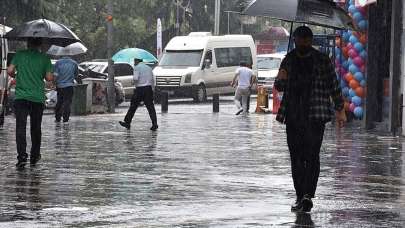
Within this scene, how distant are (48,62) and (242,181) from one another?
10.2ft

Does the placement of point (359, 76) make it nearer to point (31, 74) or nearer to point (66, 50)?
point (66, 50)

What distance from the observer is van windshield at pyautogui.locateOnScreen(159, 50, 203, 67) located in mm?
42844

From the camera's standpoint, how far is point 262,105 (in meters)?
34.2

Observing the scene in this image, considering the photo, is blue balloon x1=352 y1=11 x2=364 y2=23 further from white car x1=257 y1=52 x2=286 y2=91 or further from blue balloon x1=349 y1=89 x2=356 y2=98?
white car x1=257 y1=52 x2=286 y2=91

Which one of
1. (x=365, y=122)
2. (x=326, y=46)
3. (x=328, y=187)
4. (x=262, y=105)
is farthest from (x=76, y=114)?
(x=328, y=187)

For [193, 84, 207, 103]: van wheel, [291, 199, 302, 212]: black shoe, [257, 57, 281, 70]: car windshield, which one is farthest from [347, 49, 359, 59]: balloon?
[257, 57, 281, 70]: car windshield

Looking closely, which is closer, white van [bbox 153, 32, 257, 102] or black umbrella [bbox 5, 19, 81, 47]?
black umbrella [bbox 5, 19, 81, 47]

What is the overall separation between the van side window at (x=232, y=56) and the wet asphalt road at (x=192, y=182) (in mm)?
21670

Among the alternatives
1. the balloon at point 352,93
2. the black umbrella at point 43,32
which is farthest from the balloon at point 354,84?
the black umbrella at point 43,32

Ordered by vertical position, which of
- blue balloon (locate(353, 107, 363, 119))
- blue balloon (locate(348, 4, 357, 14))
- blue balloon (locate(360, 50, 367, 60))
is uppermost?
blue balloon (locate(348, 4, 357, 14))

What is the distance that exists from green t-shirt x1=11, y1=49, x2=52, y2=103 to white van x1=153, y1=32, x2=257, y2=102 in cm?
2742

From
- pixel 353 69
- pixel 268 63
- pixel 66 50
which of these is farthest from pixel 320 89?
pixel 268 63

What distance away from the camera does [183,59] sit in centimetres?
4306

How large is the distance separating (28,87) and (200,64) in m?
28.7
